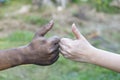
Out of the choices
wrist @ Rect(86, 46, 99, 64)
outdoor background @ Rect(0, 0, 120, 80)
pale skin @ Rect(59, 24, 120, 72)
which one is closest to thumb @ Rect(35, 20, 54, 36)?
pale skin @ Rect(59, 24, 120, 72)

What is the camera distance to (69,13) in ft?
30.7

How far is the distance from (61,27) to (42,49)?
454 cm

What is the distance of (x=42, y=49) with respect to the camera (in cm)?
377

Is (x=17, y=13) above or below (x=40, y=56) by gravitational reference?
below

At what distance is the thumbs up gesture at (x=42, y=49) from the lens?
148 inches

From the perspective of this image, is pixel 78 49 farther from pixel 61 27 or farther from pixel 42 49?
pixel 61 27

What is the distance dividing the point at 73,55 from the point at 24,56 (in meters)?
0.46

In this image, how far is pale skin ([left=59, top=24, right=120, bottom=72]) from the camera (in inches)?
137

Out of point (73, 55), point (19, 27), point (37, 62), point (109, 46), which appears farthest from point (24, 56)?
point (19, 27)

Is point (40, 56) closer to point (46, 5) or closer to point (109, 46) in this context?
point (109, 46)

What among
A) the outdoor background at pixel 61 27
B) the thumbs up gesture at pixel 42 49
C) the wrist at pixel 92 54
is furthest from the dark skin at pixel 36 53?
the outdoor background at pixel 61 27

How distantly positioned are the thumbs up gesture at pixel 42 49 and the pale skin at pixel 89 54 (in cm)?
12

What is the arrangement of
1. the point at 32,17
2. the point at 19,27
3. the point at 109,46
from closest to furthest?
the point at 109,46 < the point at 19,27 < the point at 32,17

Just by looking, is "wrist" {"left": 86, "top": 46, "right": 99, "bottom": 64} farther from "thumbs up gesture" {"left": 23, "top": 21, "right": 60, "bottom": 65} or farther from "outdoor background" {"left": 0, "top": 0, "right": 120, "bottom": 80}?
"outdoor background" {"left": 0, "top": 0, "right": 120, "bottom": 80}
